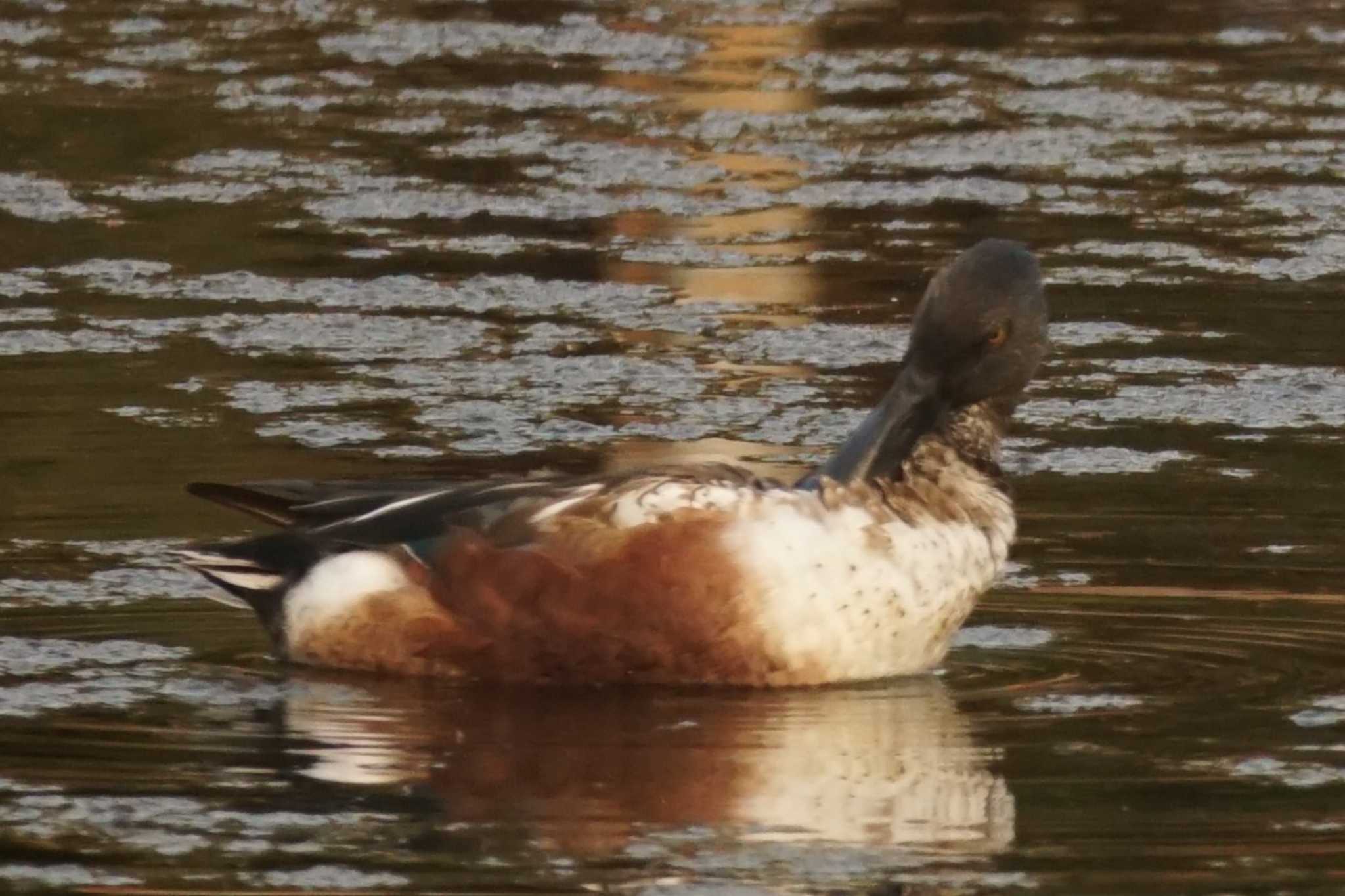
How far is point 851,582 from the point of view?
20.4ft

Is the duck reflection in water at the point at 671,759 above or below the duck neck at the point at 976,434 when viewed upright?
below

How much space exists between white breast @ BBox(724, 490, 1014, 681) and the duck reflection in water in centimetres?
9

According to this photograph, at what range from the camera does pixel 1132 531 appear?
7531 millimetres

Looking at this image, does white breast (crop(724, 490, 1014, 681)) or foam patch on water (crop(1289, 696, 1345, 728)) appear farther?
white breast (crop(724, 490, 1014, 681))

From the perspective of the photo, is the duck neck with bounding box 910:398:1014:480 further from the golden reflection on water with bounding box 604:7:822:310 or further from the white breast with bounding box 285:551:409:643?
the golden reflection on water with bounding box 604:7:822:310

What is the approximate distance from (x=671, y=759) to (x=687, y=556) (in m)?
0.56

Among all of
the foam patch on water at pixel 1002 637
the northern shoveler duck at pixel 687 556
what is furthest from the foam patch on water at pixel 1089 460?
the northern shoveler duck at pixel 687 556

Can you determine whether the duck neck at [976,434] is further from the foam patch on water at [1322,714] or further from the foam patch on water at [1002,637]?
the foam patch on water at [1322,714]

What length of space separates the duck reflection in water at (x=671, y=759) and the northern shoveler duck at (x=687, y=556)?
3.4 inches

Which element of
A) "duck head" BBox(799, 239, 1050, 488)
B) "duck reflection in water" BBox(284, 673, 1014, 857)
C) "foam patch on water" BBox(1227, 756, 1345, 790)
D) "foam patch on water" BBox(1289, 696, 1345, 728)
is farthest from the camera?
"duck head" BBox(799, 239, 1050, 488)

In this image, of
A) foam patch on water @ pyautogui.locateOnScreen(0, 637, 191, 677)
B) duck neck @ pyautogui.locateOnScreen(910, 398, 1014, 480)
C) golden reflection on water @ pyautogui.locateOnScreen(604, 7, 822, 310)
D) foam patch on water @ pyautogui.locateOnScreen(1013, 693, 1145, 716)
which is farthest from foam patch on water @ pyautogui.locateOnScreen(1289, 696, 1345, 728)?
golden reflection on water @ pyautogui.locateOnScreen(604, 7, 822, 310)

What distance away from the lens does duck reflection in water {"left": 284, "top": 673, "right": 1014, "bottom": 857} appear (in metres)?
5.26

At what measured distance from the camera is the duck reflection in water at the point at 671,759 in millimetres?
5262

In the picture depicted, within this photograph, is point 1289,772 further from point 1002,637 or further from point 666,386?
point 666,386
